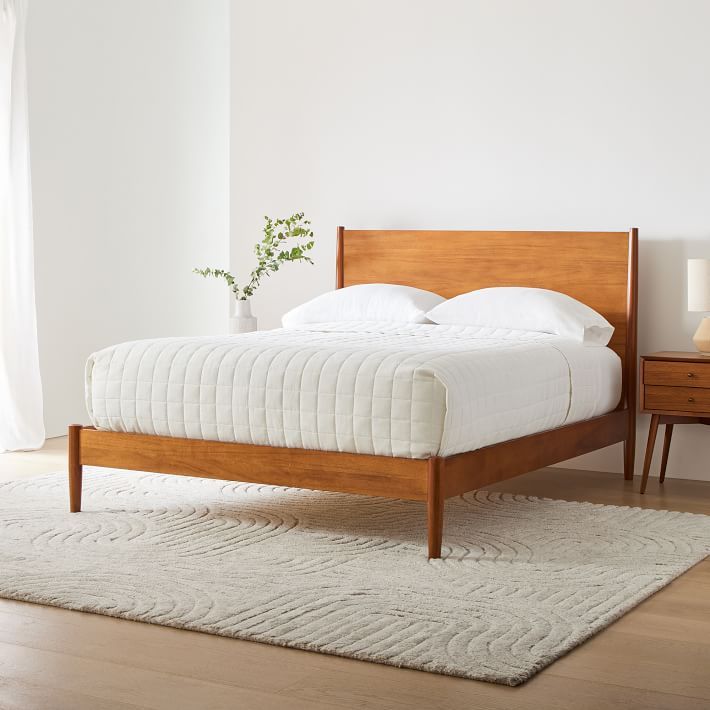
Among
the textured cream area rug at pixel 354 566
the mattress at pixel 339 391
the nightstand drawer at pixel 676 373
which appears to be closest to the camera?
the textured cream area rug at pixel 354 566

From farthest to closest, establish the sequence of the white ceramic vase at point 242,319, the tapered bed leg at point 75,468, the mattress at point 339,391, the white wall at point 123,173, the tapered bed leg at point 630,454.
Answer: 1. the white wall at point 123,173
2. the white ceramic vase at point 242,319
3. the tapered bed leg at point 630,454
4. the tapered bed leg at point 75,468
5. the mattress at point 339,391

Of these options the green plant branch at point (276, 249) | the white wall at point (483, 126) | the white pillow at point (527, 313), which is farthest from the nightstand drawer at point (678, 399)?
the green plant branch at point (276, 249)

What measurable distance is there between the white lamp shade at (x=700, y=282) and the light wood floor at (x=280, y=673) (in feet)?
6.35

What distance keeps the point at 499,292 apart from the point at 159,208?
8.55ft

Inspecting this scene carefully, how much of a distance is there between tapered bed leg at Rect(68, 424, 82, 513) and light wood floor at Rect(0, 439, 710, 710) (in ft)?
3.50

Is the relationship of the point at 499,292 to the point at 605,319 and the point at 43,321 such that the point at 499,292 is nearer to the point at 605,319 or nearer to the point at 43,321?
the point at 605,319

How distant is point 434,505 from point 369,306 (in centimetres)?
182

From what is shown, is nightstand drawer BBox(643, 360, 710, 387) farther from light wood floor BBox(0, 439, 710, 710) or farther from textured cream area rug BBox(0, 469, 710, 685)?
light wood floor BBox(0, 439, 710, 710)

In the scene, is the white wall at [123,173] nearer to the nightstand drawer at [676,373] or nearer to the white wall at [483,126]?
the white wall at [483,126]

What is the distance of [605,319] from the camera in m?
4.90

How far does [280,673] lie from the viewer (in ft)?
7.95

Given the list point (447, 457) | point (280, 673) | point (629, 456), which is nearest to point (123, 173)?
point (629, 456)

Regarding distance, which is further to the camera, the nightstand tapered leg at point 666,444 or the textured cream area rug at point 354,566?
the nightstand tapered leg at point 666,444

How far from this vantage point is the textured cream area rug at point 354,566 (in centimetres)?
266
